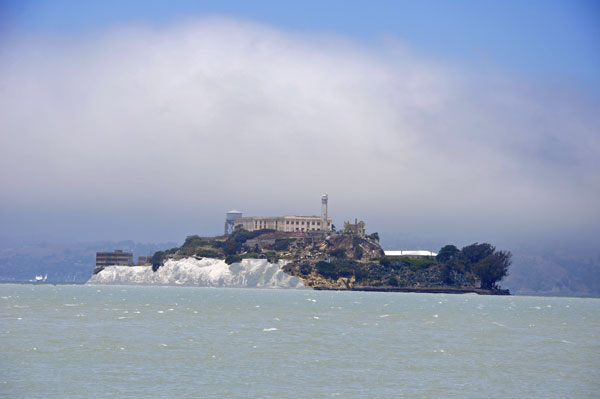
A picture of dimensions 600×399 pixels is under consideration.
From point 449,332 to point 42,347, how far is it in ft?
128

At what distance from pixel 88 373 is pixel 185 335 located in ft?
70.9

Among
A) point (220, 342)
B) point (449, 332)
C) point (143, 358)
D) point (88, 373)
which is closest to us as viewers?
point (88, 373)

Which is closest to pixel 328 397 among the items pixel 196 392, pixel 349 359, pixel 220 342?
pixel 196 392

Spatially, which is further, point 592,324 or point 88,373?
point 592,324

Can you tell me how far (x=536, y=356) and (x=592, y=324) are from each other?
145 feet

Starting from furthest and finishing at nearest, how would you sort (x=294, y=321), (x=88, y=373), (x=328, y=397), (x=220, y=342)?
(x=294, y=321) < (x=220, y=342) < (x=88, y=373) < (x=328, y=397)

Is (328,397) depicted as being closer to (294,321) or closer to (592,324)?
(294,321)

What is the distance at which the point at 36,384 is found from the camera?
40.2 metres

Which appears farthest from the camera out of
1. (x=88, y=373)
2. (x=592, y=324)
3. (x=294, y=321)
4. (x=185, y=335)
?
(x=592, y=324)

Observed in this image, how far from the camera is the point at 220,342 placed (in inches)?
2370

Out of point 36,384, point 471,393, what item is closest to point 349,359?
point 471,393

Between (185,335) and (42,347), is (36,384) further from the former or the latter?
(185,335)

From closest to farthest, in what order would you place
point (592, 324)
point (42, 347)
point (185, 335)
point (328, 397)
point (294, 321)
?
1. point (328, 397)
2. point (42, 347)
3. point (185, 335)
4. point (294, 321)
5. point (592, 324)

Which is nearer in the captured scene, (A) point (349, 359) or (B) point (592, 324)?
(A) point (349, 359)
